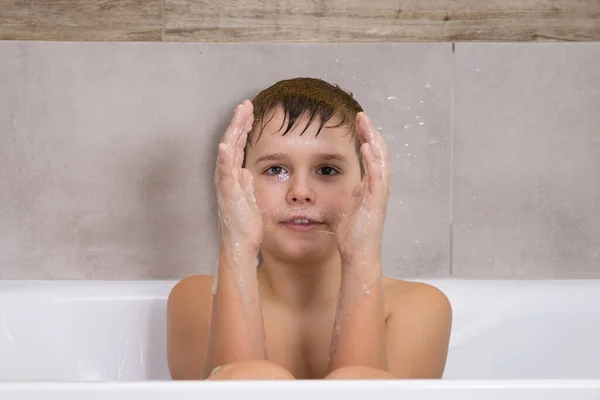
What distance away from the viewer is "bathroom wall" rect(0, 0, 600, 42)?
4.88ft

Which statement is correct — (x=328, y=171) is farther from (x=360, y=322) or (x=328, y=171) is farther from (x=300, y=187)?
(x=360, y=322)

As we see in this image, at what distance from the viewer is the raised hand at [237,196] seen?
1062 mm

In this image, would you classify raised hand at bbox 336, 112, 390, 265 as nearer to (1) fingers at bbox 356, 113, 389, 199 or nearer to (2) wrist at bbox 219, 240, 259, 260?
(1) fingers at bbox 356, 113, 389, 199

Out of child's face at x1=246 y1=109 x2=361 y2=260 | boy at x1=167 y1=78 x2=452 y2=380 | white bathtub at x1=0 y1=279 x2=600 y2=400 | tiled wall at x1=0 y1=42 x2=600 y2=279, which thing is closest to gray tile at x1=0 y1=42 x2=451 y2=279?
tiled wall at x1=0 y1=42 x2=600 y2=279

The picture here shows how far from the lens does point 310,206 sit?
116 centimetres

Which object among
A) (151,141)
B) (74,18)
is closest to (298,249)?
(151,141)

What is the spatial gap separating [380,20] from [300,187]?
521mm

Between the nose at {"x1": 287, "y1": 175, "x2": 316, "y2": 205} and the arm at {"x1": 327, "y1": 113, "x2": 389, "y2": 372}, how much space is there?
84 millimetres

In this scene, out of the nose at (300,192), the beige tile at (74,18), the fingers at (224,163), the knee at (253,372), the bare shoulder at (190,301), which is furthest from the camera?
the beige tile at (74,18)

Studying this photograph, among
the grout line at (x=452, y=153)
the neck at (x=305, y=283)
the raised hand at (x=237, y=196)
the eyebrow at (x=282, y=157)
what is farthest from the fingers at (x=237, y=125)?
the grout line at (x=452, y=153)

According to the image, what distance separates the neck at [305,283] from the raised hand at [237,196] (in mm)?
148

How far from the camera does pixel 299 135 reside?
46.3 inches

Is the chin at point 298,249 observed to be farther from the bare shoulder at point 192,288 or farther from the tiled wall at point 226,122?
the tiled wall at point 226,122

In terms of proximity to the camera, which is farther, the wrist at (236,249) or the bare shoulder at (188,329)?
the bare shoulder at (188,329)
